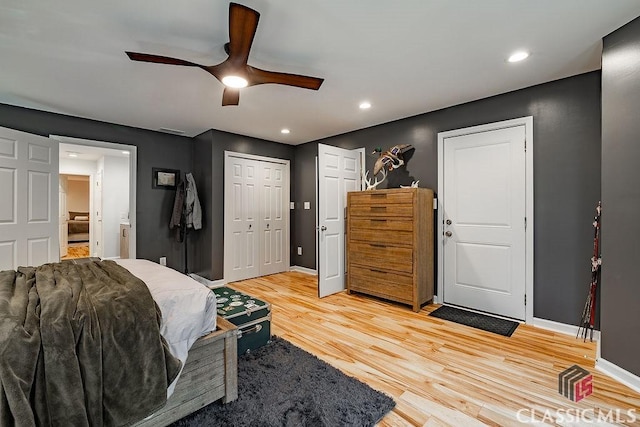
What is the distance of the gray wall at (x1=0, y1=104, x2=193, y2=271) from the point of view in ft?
11.9

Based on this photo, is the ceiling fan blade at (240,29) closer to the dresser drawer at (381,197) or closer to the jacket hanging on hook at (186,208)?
the dresser drawer at (381,197)

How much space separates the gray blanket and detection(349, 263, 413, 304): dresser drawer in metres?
2.46

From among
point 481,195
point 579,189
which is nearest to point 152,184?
point 481,195

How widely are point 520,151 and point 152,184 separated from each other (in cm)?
459

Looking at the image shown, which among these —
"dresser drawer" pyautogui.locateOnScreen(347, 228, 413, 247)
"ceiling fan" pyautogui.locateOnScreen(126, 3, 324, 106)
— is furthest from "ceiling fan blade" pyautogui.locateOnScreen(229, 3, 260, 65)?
"dresser drawer" pyautogui.locateOnScreen(347, 228, 413, 247)

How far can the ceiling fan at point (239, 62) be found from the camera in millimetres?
1536

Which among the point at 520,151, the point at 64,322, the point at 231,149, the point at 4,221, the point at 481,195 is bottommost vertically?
the point at 64,322

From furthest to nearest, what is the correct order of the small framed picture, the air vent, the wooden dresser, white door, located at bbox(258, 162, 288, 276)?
white door, located at bbox(258, 162, 288, 276)
the small framed picture
the air vent
the wooden dresser

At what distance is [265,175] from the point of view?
192 inches

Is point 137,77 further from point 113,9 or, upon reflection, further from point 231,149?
point 231,149

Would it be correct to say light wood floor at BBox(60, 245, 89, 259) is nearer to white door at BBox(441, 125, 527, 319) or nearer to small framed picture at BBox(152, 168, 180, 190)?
small framed picture at BBox(152, 168, 180, 190)

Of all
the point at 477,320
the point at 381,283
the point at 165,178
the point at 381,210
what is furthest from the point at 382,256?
the point at 165,178

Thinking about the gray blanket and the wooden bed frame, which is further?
the wooden bed frame
